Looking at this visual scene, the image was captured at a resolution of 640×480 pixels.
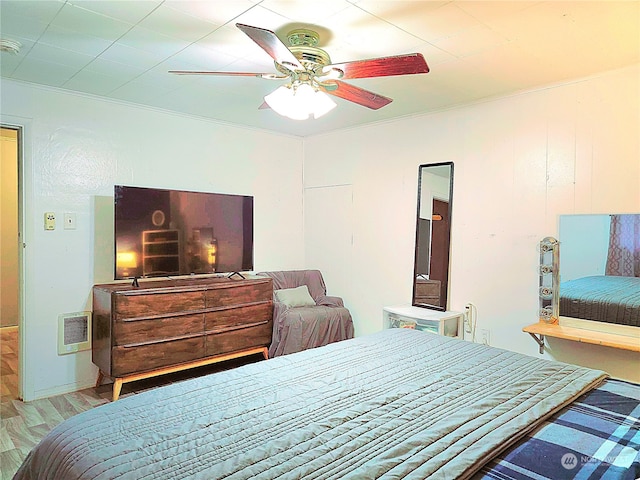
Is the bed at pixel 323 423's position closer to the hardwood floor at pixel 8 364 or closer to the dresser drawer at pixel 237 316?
the dresser drawer at pixel 237 316

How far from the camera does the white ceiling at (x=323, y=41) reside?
2156 millimetres

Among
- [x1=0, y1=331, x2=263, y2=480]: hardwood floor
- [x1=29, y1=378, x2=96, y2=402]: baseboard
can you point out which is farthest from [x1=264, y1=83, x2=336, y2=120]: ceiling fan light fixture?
[x1=29, y1=378, x2=96, y2=402]: baseboard

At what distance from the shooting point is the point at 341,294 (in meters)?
4.96

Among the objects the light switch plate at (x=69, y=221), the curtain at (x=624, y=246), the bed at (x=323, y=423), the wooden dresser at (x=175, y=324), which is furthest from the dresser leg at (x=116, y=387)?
the curtain at (x=624, y=246)

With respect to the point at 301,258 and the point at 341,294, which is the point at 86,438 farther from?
the point at 301,258

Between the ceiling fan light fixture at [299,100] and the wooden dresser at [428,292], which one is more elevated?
the ceiling fan light fixture at [299,100]

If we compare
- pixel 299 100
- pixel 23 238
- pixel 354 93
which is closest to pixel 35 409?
pixel 23 238

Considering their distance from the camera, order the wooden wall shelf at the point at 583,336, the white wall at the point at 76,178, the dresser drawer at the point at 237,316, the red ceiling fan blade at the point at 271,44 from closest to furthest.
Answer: the red ceiling fan blade at the point at 271,44 → the wooden wall shelf at the point at 583,336 → the white wall at the point at 76,178 → the dresser drawer at the point at 237,316

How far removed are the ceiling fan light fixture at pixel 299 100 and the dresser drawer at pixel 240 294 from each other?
2014 millimetres

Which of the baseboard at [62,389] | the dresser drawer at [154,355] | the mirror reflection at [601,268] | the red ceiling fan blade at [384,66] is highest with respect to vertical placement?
the red ceiling fan blade at [384,66]

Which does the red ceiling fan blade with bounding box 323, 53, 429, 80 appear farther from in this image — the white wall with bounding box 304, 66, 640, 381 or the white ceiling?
the white wall with bounding box 304, 66, 640, 381

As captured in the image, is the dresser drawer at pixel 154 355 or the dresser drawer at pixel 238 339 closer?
the dresser drawer at pixel 154 355

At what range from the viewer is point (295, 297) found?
453cm
